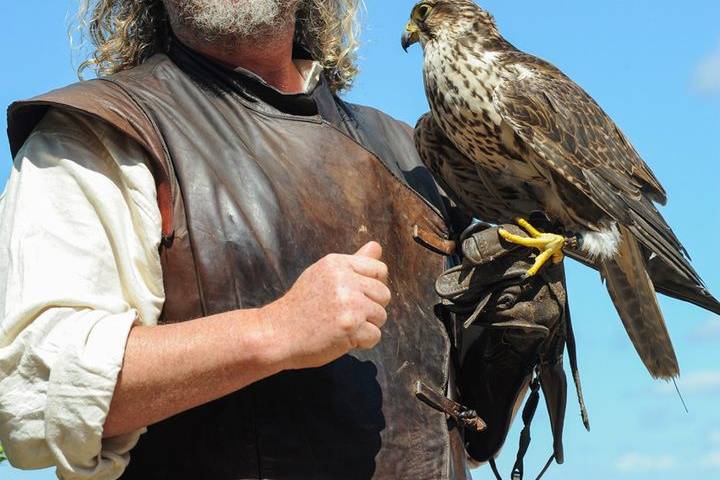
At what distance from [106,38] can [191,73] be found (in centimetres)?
63

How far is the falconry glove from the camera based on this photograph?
279 cm

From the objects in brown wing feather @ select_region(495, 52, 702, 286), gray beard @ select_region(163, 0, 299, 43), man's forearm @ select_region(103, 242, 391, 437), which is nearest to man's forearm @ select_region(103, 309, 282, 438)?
man's forearm @ select_region(103, 242, 391, 437)

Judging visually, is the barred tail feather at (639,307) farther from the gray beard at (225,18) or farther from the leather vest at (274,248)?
the gray beard at (225,18)

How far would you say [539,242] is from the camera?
2.88m

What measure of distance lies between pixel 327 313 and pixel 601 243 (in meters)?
1.40

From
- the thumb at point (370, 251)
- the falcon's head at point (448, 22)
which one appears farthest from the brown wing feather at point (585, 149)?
the thumb at point (370, 251)

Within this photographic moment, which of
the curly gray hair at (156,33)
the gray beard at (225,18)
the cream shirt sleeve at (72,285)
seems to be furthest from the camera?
the curly gray hair at (156,33)

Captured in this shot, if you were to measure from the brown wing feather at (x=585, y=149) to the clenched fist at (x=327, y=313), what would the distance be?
118cm

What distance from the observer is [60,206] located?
7.98 ft

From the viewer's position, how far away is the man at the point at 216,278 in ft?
7.42

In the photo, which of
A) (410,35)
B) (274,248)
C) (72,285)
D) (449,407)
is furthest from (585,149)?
(72,285)

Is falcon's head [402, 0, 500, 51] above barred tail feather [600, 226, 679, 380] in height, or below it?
above

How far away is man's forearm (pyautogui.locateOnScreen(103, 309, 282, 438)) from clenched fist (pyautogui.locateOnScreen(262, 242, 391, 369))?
4cm

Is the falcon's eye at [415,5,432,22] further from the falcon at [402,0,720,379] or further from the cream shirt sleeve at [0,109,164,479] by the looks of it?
the cream shirt sleeve at [0,109,164,479]
